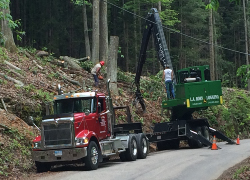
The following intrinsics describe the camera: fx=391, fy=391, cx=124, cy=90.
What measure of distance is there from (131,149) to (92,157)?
278cm

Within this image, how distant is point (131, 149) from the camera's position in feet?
50.8

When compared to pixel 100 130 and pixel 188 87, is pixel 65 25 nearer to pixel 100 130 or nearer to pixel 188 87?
pixel 188 87

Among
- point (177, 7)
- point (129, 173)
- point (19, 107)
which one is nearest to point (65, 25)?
point (177, 7)

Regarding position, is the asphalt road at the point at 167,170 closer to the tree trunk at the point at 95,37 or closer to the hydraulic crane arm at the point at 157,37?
the hydraulic crane arm at the point at 157,37

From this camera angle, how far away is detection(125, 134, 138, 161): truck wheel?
606 inches

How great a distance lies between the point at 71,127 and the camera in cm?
1280

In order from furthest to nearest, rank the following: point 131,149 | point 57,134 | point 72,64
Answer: point 72,64
point 131,149
point 57,134

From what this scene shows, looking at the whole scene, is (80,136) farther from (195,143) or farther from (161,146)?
(161,146)

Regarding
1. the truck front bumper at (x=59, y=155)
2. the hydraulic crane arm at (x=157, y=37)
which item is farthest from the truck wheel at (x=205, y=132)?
the truck front bumper at (x=59, y=155)

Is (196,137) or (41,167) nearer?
(41,167)

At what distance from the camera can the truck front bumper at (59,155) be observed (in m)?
12.5

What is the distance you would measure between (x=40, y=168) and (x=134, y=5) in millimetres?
31696

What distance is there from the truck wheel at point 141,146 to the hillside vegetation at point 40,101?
378cm

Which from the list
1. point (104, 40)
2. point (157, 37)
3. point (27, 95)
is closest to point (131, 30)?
point (104, 40)
